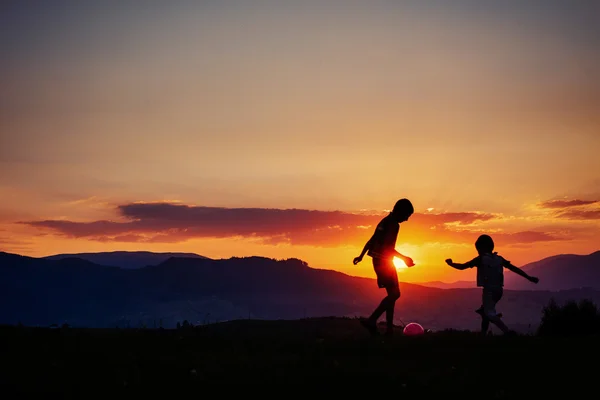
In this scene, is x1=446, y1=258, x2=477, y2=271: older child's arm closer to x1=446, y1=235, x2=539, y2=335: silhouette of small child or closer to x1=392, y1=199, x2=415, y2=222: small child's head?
x1=446, y1=235, x2=539, y2=335: silhouette of small child

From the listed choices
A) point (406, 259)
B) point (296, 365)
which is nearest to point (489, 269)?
point (406, 259)

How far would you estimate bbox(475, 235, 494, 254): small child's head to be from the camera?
19266 mm

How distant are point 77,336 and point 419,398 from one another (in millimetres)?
8368

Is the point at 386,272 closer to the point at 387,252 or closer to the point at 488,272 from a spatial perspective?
the point at 387,252

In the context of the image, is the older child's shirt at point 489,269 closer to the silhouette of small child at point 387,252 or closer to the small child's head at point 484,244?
the small child's head at point 484,244

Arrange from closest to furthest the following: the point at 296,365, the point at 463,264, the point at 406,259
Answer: the point at 296,365 < the point at 406,259 < the point at 463,264

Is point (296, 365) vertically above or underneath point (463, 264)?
underneath

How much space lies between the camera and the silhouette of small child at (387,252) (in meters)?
17.5

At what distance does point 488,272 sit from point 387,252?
3.03m

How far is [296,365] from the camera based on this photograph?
1284 centimetres

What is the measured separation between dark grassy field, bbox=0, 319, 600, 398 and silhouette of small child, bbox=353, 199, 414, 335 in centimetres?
138

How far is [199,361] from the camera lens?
13.2m

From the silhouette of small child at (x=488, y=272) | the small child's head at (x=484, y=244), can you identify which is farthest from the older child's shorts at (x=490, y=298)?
the small child's head at (x=484, y=244)

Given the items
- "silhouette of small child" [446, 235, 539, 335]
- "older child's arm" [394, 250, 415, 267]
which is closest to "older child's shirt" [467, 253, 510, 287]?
"silhouette of small child" [446, 235, 539, 335]
